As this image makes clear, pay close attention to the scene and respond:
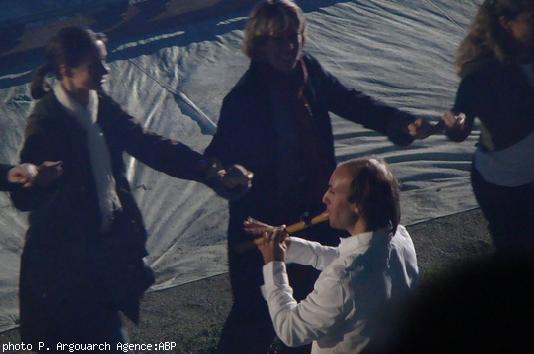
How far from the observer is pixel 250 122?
3840 millimetres

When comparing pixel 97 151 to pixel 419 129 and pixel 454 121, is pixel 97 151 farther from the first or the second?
pixel 454 121

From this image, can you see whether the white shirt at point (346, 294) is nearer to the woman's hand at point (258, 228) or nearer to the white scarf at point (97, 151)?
the woman's hand at point (258, 228)

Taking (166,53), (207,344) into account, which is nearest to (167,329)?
(207,344)

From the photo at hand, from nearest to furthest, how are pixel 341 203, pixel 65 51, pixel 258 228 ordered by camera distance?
pixel 341 203, pixel 258 228, pixel 65 51

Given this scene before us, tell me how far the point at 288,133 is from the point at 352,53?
12.3 ft

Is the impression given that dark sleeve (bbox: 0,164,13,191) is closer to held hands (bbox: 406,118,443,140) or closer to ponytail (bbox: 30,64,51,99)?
ponytail (bbox: 30,64,51,99)

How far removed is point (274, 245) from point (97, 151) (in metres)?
0.99

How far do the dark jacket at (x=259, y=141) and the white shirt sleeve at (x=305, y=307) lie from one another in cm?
75

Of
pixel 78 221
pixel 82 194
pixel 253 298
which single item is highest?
pixel 82 194

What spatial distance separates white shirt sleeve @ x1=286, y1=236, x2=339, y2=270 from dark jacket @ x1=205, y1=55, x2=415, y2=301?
493 millimetres

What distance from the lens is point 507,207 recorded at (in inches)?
169

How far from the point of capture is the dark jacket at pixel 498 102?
13.9 feet

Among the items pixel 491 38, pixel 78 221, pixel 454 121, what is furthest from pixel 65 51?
pixel 491 38

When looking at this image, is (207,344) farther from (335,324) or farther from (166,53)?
(166,53)
